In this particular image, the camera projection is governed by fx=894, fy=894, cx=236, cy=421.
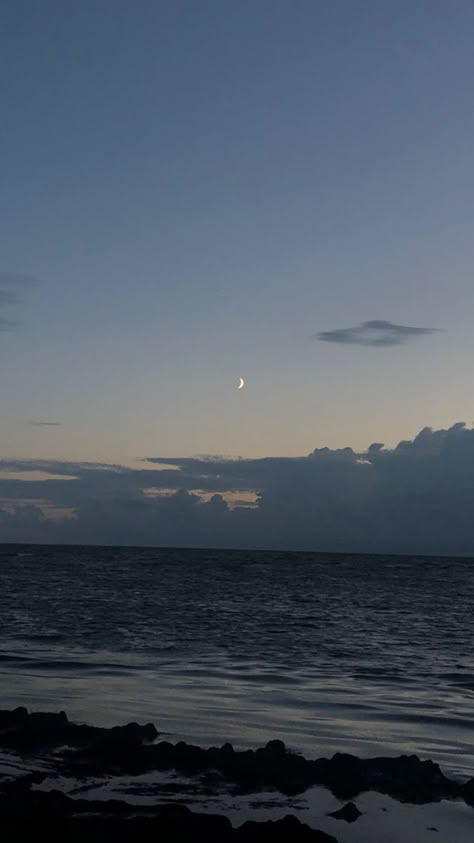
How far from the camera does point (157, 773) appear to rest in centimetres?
1455

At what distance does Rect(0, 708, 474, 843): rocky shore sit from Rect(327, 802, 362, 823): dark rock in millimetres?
14

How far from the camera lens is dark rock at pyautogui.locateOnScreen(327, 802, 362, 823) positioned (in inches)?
504

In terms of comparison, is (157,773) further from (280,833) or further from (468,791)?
(468,791)

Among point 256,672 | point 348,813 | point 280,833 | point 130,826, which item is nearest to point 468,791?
point 348,813

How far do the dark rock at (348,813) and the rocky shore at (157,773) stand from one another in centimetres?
1

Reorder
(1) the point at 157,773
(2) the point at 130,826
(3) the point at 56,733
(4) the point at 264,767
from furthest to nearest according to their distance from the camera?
(3) the point at 56,733 → (4) the point at 264,767 → (1) the point at 157,773 → (2) the point at 130,826

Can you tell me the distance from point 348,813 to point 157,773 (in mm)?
3326

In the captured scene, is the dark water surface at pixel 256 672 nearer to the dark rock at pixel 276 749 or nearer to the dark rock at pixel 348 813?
the dark rock at pixel 276 749

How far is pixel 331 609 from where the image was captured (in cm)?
5850

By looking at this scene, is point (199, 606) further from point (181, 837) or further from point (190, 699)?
point (181, 837)

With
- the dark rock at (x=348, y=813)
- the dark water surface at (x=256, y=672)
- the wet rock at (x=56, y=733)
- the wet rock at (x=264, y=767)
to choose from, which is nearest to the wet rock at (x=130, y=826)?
the dark rock at (x=348, y=813)

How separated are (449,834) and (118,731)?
6870 millimetres

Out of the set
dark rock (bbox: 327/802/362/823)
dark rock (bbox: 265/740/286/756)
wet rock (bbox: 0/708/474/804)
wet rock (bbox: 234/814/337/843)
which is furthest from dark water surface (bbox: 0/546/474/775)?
wet rock (bbox: 234/814/337/843)

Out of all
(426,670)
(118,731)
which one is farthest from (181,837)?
(426,670)
